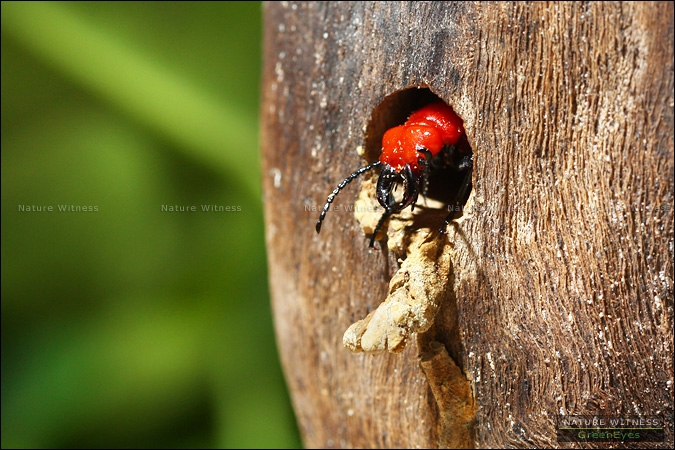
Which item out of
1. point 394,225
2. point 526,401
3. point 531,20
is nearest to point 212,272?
point 394,225

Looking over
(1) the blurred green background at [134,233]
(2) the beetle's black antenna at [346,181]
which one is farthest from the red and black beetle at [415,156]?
(1) the blurred green background at [134,233]

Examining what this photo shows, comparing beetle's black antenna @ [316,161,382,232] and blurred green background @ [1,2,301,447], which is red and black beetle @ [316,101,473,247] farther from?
blurred green background @ [1,2,301,447]

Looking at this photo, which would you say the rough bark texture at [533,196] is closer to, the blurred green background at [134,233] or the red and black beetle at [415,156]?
the red and black beetle at [415,156]

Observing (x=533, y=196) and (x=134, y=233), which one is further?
(x=134, y=233)

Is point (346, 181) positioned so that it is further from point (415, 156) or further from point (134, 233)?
point (134, 233)

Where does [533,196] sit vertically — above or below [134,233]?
below

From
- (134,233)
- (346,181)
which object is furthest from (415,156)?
(134,233)
